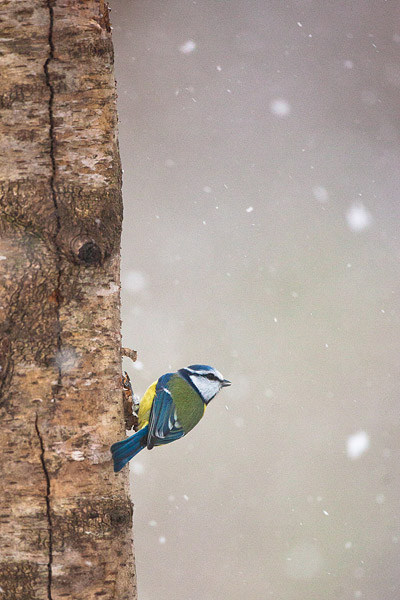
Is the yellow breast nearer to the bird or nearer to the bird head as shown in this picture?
the bird

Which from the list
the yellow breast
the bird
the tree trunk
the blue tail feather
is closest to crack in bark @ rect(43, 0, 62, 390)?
the tree trunk

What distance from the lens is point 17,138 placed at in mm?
1101

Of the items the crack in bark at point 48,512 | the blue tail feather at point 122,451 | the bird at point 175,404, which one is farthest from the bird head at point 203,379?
the crack in bark at point 48,512

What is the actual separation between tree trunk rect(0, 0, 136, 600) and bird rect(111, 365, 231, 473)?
0.25m

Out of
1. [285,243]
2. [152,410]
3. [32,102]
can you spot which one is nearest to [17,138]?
[32,102]

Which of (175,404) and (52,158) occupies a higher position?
(52,158)

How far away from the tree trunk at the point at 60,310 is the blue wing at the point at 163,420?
31cm

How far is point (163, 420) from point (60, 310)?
20.1 inches

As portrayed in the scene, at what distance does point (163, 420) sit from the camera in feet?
4.91

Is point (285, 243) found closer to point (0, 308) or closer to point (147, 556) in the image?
point (147, 556)

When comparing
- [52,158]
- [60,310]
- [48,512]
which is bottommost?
[48,512]

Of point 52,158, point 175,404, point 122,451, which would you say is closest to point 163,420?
point 175,404

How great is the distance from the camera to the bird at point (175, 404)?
1.46 m

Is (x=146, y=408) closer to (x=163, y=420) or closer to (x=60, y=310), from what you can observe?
(x=163, y=420)
